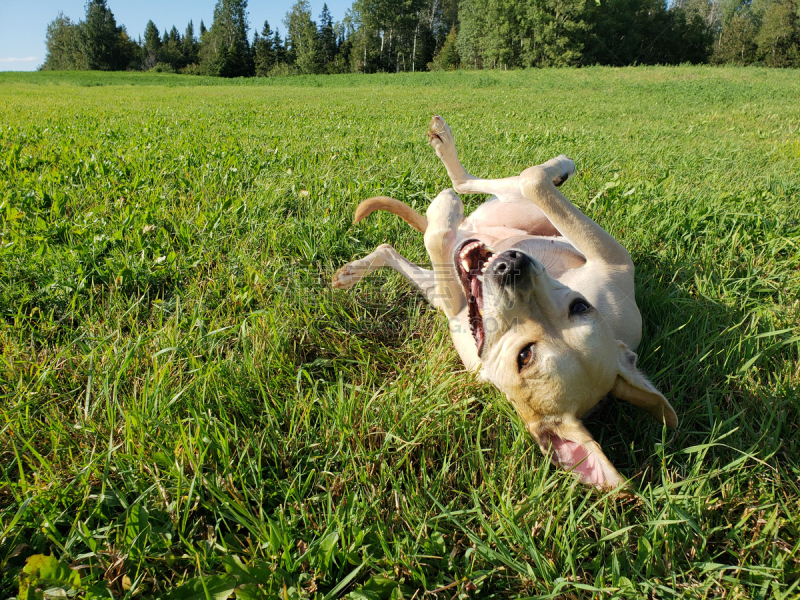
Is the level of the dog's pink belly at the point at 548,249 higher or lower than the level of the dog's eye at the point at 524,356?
higher

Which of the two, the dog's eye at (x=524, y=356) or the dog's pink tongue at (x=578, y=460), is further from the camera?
the dog's eye at (x=524, y=356)

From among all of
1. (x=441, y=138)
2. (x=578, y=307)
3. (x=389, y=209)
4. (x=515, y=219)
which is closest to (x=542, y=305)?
(x=578, y=307)

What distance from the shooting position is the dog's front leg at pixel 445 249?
2.69 meters

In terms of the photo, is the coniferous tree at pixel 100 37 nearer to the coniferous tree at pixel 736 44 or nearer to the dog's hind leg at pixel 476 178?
the dog's hind leg at pixel 476 178

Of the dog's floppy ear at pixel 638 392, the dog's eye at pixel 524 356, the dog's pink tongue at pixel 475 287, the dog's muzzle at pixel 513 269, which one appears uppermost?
the dog's muzzle at pixel 513 269

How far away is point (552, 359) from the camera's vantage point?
1970 mm

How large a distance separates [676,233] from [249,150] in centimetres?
516

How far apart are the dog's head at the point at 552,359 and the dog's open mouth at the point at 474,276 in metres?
0.10

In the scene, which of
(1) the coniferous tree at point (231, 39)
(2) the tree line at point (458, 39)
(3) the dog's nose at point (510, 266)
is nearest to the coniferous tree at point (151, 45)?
Result: (2) the tree line at point (458, 39)

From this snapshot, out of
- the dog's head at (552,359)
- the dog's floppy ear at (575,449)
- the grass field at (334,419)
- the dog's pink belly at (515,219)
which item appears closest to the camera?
the grass field at (334,419)

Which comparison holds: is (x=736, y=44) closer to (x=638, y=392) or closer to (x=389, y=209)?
(x=389, y=209)

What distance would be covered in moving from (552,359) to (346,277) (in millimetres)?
1497

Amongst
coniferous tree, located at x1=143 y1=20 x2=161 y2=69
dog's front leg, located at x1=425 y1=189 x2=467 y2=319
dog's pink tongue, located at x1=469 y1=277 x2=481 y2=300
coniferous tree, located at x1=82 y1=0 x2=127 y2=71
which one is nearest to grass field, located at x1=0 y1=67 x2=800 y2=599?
dog's front leg, located at x1=425 y1=189 x2=467 y2=319

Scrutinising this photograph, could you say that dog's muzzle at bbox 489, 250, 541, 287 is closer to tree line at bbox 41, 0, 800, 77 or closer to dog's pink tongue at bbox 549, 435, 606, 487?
dog's pink tongue at bbox 549, 435, 606, 487
